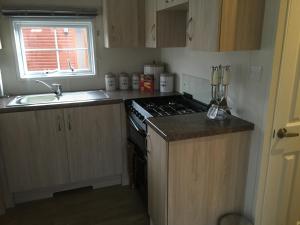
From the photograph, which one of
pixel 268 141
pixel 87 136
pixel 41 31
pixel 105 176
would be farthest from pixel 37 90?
pixel 268 141

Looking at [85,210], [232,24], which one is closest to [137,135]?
[85,210]

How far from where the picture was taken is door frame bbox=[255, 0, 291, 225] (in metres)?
1.42

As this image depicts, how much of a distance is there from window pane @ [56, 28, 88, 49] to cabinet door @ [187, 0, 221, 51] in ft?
5.00

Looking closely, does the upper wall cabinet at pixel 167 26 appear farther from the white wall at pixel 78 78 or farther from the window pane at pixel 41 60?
the window pane at pixel 41 60

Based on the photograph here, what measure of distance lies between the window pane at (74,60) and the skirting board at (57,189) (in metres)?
1.29

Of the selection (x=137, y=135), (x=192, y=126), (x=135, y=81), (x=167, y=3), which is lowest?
(x=137, y=135)

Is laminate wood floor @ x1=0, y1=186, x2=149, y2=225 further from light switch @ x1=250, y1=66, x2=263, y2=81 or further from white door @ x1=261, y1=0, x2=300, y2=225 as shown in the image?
light switch @ x1=250, y1=66, x2=263, y2=81

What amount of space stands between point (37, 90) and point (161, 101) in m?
1.36

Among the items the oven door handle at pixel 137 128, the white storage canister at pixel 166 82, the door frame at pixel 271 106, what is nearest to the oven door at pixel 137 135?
the oven door handle at pixel 137 128

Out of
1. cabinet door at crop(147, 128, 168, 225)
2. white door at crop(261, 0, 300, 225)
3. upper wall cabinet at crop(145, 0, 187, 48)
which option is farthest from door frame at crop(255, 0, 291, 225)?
upper wall cabinet at crop(145, 0, 187, 48)

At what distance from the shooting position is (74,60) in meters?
2.91

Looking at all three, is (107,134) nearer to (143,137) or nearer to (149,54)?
(143,137)

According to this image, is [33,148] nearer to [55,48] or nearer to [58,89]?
[58,89]

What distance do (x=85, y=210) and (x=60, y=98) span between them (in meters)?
1.11
